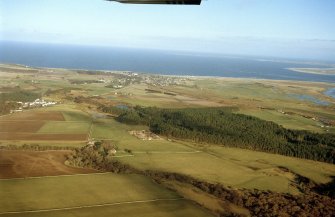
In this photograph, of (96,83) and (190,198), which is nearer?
(190,198)

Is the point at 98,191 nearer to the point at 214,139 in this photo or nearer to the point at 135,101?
the point at 214,139

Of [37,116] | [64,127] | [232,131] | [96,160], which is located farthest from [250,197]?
[37,116]

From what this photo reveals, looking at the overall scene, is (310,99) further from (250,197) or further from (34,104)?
(250,197)

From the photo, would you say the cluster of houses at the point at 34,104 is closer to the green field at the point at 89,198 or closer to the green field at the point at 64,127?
the green field at the point at 64,127

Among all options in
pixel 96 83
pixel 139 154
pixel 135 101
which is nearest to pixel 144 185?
pixel 139 154

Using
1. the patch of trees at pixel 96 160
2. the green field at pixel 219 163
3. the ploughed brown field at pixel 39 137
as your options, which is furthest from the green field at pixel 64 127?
the patch of trees at pixel 96 160
